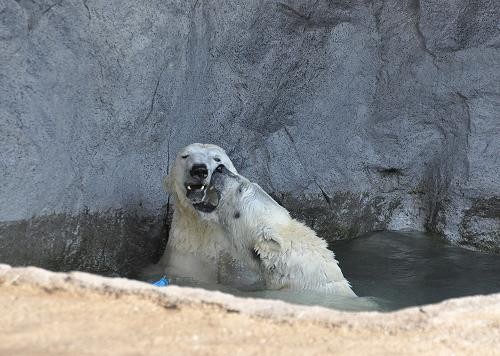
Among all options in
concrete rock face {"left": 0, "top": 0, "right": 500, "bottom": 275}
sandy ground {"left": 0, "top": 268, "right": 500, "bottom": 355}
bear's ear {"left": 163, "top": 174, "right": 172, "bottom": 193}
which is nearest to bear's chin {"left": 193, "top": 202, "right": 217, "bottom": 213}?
bear's ear {"left": 163, "top": 174, "right": 172, "bottom": 193}

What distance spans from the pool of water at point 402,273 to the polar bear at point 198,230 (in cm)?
13

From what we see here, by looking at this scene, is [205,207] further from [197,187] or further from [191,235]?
[191,235]

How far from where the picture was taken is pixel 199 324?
2988 millimetres

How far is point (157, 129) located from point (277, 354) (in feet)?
12.4

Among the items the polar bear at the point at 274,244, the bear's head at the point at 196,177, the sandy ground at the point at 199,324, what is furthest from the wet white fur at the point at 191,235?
the sandy ground at the point at 199,324

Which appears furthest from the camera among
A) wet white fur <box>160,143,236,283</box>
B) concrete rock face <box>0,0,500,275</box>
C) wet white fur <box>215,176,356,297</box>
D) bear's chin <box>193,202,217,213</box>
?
wet white fur <box>160,143,236,283</box>

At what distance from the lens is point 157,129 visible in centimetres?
636

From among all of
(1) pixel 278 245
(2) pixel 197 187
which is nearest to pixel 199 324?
(1) pixel 278 245

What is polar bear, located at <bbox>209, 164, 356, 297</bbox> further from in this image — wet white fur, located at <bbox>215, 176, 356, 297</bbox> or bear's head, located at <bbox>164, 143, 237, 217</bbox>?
bear's head, located at <bbox>164, 143, 237, 217</bbox>

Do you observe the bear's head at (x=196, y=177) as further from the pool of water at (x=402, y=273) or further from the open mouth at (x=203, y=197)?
the pool of water at (x=402, y=273)

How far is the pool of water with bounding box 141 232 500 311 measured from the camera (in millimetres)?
5258

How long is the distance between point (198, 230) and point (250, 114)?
151cm

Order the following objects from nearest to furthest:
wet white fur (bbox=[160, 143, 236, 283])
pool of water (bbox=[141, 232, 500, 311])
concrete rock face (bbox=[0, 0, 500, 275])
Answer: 1. pool of water (bbox=[141, 232, 500, 311])
2. concrete rock face (bbox=[0, 0, 500, 275])
3. wet white fur (bbox=[160, 143, 236, 283])

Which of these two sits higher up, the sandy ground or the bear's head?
the bear's head
